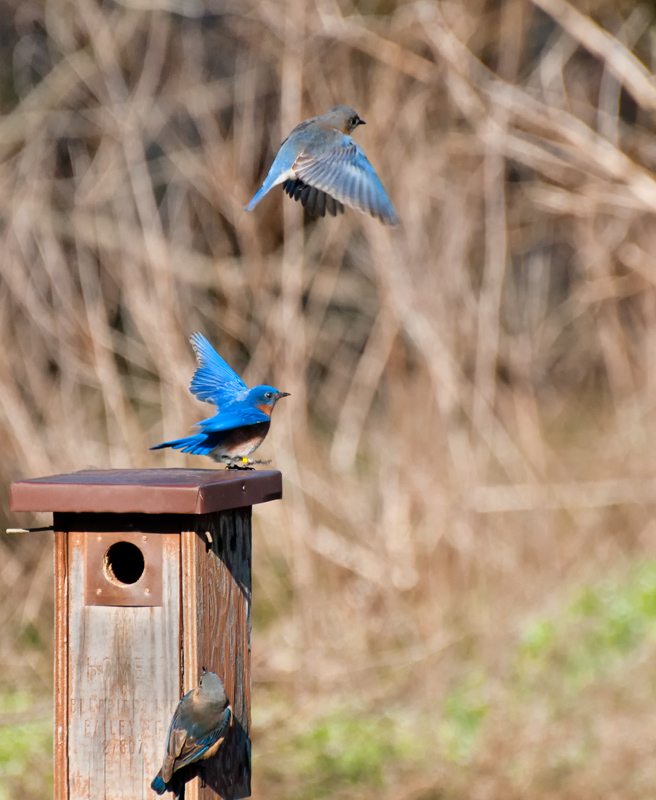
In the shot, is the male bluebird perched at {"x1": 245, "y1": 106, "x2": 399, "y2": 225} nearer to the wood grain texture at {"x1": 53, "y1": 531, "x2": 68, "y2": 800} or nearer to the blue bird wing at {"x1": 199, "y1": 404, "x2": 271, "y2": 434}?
the blue bird wing at {"x1": 199, "y1": 404, "x2": 271, "y2": 434}

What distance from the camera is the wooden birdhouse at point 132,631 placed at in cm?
288

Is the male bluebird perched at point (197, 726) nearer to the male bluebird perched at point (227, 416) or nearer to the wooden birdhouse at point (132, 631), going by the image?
the wooden birdhouse at point (132, 631)

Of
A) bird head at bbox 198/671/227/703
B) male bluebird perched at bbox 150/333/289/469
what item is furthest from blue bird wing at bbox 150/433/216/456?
bird head at bbox 198/671/227/703

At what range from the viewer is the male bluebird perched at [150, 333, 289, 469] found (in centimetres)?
304

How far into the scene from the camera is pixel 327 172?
3.91 m

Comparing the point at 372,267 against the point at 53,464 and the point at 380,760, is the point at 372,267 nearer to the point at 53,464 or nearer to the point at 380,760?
the point at 53,464

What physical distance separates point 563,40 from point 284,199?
2425 mm

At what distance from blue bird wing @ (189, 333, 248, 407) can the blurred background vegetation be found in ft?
11.0

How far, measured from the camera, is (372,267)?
732cm

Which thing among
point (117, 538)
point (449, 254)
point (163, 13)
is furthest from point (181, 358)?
point (117, 538)

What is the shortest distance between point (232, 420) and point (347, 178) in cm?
123

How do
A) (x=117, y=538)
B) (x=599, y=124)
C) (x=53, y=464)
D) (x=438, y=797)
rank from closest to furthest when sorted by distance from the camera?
1. (x=117, y=538)
2. (x=438, y=797)
3. (x=53, y=464)
4. (x=599, y=124)

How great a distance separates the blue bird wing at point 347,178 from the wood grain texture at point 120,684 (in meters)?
1.40

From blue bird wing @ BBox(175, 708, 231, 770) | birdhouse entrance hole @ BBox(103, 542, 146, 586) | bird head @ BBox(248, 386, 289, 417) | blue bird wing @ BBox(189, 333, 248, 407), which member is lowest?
blue bird wing @ BBox(175, 708, 231, 770)
